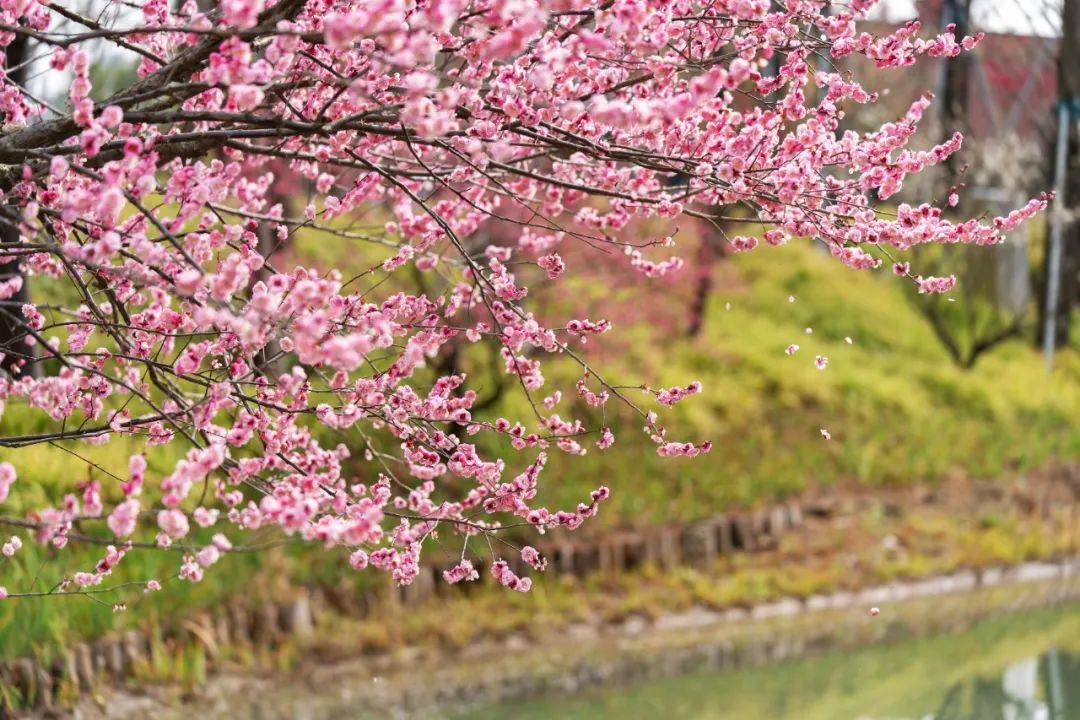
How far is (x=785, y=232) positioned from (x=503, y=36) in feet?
4.49

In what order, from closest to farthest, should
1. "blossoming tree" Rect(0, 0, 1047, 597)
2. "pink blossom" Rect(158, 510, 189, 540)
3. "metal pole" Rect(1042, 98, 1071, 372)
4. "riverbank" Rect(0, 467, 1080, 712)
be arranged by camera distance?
"pink blossom" Rect(158, 510, 189, 540) → "blossoming tree" Rect(0, 0, 1047, 597) → "riverbank" Rect(0, 467, 1080, 712) → "metal pole" Rect(1042, 98, 1071, 372)

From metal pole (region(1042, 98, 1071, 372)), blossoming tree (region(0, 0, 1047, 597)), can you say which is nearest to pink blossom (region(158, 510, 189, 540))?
blossoming tree (region(0, 0, 1047, 597))

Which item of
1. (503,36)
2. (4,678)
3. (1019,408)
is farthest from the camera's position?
(1019,408)

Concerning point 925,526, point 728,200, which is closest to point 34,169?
point 728,200

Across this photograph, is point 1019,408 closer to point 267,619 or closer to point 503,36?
point 267,619

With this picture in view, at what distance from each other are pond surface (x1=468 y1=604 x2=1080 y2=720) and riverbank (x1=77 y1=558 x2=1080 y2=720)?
0.21m

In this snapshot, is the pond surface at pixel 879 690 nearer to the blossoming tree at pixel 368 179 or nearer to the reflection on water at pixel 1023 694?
the reflection on water at pixel 1023 694

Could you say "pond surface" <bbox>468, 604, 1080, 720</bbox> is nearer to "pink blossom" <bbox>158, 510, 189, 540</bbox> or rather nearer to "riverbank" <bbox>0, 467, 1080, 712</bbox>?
"riverbank" <bbox>0, 467, 1080, 712</bbox>

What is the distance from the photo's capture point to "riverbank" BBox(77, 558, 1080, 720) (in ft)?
23.0

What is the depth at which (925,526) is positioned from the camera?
34.8ft

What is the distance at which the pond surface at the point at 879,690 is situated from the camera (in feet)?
23.6

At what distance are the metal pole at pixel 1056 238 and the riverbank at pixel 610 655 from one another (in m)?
4.81

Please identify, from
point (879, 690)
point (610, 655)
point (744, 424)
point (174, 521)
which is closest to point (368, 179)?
point (174, 521)

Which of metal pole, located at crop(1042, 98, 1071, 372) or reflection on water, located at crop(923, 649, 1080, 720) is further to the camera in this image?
metal pole, located at crop(1042, 98, 1071, 372)
